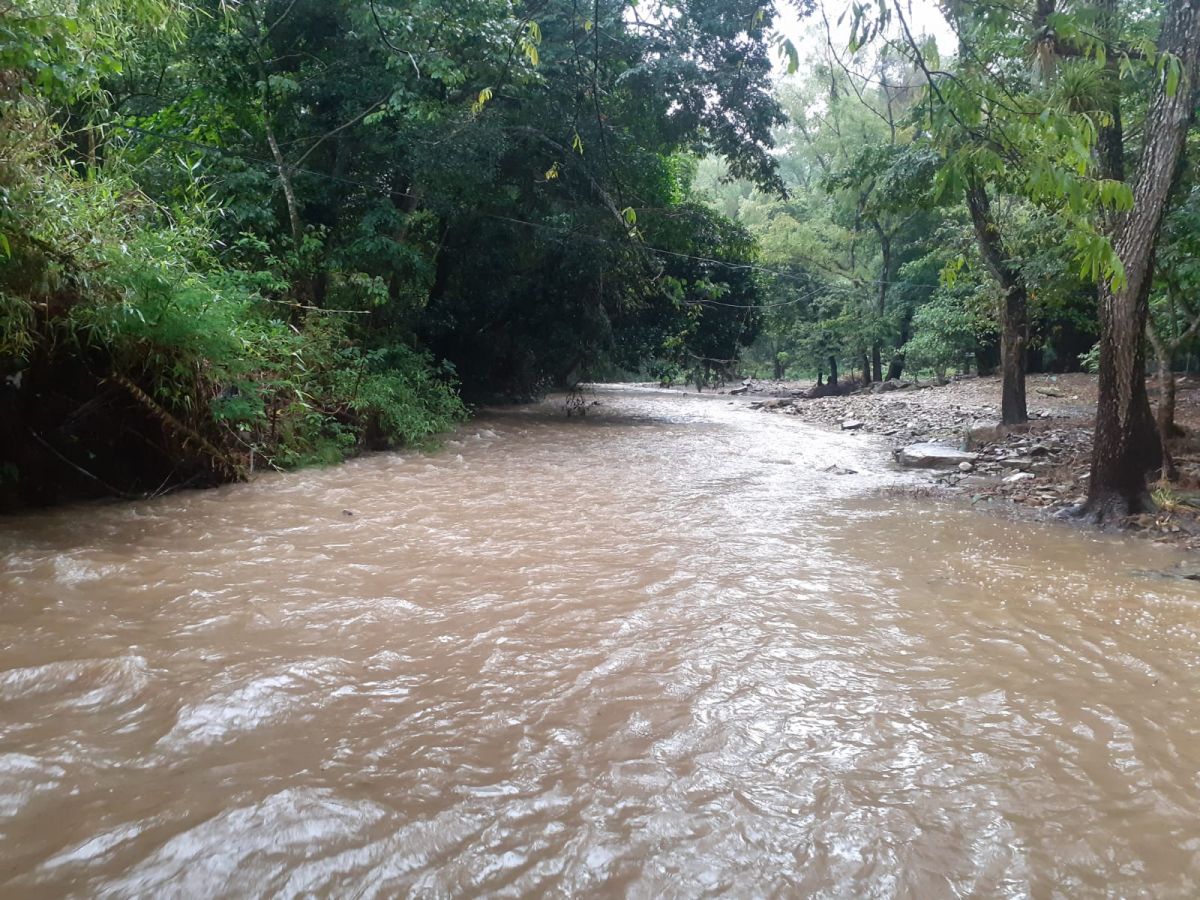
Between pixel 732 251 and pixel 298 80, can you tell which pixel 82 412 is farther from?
pixel 732 251

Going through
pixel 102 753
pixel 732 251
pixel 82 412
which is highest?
pixel 732 251

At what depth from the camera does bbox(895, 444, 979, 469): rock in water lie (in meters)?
9.65

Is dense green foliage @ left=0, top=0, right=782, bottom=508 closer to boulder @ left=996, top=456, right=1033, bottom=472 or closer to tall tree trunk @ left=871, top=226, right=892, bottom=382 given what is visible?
boulder @ left=996, top=456, right=1033, bottom=472

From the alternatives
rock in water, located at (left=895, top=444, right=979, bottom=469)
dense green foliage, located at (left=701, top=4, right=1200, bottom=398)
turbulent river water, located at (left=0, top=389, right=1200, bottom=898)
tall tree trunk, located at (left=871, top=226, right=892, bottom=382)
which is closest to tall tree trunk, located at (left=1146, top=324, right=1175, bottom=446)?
dense green foliage, located at (left=701, top=4, right=1200, bottom=398)

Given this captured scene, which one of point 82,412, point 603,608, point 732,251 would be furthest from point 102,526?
point 732,251

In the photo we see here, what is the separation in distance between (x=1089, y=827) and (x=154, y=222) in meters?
Answer: 7.57

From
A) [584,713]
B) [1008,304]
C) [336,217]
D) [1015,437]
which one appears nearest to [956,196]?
[1008,304]

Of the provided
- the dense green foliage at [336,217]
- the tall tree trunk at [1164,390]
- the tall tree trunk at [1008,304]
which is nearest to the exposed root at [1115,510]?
the tall tree trunk at [1164,390]

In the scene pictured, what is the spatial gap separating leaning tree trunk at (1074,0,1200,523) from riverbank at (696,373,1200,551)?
33 cm

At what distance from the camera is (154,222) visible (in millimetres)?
6449

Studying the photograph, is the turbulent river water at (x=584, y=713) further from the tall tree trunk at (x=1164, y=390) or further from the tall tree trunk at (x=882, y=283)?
the tall tree trunk at (x=882, y=283)

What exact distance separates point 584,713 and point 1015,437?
34.0ft

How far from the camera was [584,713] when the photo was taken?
2.90m

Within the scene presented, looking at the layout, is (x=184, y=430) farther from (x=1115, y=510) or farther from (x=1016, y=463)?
(x=1016, y=463)
